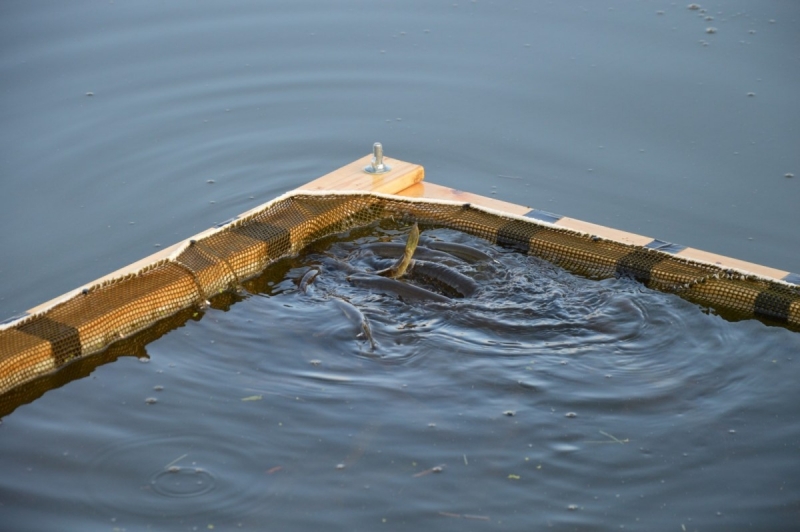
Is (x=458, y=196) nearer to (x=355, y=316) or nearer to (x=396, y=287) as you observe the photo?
(x=396, y=287)

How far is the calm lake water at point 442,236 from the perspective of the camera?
291 centimetres

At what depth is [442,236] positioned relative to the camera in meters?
4.27

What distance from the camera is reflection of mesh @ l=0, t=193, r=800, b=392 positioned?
3.47m

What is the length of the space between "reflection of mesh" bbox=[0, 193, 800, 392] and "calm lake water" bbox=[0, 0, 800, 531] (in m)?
0.11

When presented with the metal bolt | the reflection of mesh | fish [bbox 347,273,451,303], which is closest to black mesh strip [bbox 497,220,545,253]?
the reflection of mesh

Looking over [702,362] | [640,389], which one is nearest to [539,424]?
[640,389]

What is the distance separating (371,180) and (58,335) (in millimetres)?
1643

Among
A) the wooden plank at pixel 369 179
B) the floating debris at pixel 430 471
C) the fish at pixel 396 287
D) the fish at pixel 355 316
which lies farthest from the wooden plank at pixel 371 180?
the floating debris at pixel 430 471

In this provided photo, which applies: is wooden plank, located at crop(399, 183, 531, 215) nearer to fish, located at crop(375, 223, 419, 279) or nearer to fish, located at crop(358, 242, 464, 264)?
fish, located at crop(358, 242, 464, 264)

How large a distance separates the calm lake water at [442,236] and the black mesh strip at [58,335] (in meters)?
0.12

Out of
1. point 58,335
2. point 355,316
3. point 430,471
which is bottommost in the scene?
point 430,471

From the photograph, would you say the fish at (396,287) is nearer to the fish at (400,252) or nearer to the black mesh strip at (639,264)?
the fish at (400,252)

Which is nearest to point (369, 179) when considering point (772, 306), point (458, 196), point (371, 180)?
point (371, 180)

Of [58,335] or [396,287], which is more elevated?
[396,287]
